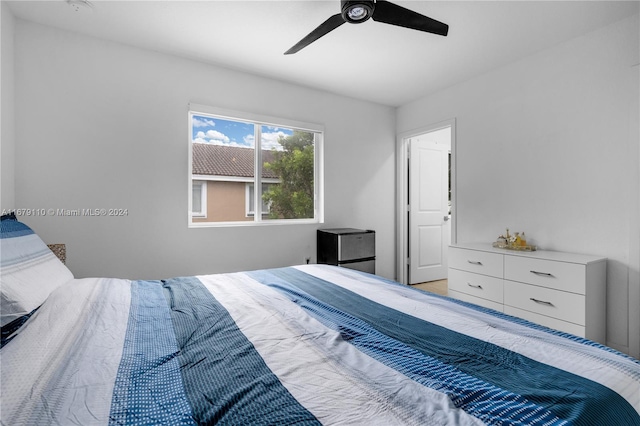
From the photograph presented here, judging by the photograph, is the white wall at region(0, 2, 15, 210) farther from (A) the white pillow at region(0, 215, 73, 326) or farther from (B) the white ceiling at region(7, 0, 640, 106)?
(A) the white pillow at region(0, 215, 73, 326)

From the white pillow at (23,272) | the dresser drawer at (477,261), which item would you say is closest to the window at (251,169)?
the white pillow at (23,272)

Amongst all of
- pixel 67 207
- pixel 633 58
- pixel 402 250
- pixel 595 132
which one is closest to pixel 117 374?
pixel 67 207

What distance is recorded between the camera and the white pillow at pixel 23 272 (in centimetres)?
118

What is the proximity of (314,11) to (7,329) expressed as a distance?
249 centimetres

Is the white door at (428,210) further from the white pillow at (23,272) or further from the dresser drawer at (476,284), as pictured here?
the white pillow at (23,272)

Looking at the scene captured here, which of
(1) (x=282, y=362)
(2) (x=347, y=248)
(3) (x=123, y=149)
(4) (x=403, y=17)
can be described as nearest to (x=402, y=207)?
(2) (x=347, y=248)

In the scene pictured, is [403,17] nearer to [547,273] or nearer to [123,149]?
[547,273]

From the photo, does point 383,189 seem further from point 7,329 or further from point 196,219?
point 7,329

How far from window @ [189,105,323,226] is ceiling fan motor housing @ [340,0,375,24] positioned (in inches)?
69.3

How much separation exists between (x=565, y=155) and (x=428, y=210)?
2043mm

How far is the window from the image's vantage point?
3242mm

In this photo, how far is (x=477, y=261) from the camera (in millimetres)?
2971

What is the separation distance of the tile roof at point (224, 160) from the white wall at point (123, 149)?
217 millimetres

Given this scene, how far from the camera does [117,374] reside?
0.86 meters
